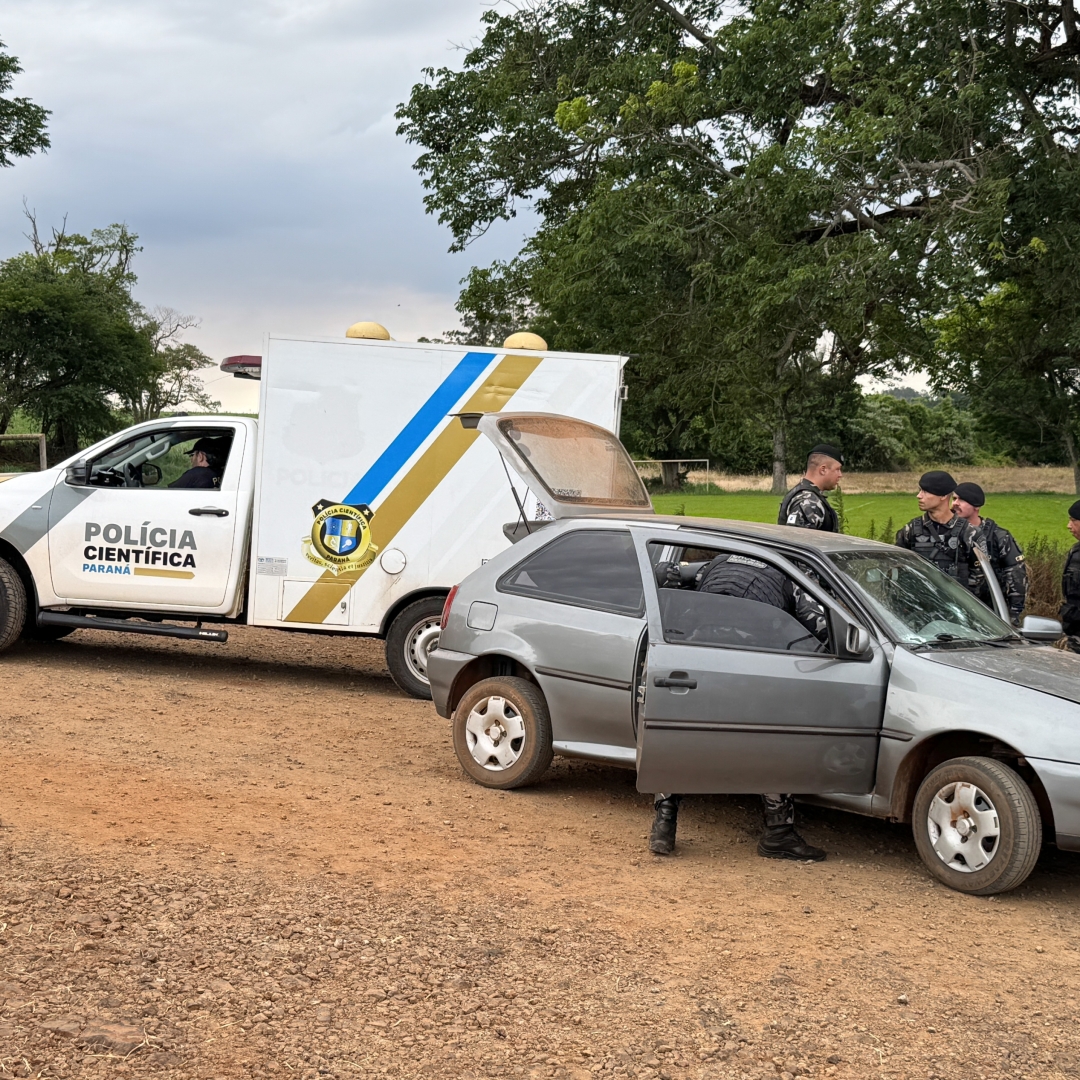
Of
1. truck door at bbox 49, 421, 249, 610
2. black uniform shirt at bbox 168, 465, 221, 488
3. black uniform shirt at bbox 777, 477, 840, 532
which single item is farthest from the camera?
black uniform shirt at bbox 168, 465, 221, 488

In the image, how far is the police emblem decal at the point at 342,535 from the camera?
9992mm

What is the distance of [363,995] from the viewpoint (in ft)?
13.8

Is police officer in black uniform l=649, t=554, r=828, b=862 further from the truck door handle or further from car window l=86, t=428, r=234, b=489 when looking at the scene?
car window l=86, t=428, r=234, b=489

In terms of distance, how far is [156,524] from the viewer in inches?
409

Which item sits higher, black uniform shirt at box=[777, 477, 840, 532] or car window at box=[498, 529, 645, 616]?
black uniform shirt at box=[777, 477, 840, 532]

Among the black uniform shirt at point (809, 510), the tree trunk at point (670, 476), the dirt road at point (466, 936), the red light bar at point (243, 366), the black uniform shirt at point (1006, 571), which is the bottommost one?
the dirt road at point (466, 936)

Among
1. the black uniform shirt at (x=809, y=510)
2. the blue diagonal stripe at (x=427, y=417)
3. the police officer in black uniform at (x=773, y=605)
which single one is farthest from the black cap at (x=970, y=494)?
the blue diagonal stripe at (x=427, y=417)

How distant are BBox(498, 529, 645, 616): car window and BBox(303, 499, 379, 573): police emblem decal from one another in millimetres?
2840

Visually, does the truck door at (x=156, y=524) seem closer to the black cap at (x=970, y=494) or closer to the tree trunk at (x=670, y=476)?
the black cap at (x=970, y=494)

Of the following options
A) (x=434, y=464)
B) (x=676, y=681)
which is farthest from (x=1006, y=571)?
(x=434, y=464)

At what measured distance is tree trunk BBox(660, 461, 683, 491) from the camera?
61406 millimetres

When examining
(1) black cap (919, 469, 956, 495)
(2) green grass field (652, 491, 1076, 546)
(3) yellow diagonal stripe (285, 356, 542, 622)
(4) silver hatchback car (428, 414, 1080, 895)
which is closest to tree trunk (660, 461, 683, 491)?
(2) green grass field (652, 491, 1076, 546)

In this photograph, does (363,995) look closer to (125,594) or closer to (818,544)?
(818,544)

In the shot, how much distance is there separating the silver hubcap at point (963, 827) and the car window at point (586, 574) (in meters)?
1.78
